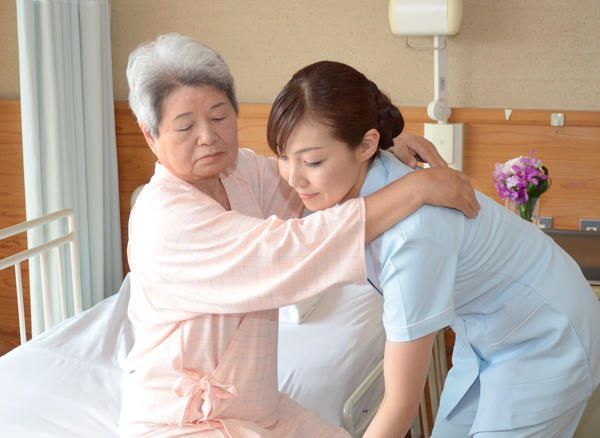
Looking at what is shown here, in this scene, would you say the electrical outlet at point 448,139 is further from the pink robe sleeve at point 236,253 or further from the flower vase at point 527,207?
the pink robe sleeve at point 236,253

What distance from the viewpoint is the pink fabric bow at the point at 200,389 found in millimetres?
1388

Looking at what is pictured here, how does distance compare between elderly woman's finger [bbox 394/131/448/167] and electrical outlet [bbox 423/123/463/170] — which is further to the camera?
electrical outlet [bbox 423/123/463/170]

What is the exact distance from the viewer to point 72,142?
2.84m

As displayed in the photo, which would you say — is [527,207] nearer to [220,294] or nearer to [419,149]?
[419,149]

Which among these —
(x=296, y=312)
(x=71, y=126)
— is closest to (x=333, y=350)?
(x=296, y=312)

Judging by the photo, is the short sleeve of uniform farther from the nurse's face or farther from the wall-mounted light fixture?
the wall-mounted light fixture

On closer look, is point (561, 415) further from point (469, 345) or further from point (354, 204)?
point (354, 204)

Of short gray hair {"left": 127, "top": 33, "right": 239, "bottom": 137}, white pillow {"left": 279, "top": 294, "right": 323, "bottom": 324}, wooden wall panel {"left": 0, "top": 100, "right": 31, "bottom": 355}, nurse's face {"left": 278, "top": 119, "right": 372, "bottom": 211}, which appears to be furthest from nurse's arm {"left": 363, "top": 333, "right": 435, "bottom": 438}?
wooden wall panel {"left": 0, "top": 100, "right": 31, "bottom": 355}

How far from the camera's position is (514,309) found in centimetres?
124

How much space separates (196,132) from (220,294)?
1.08 ft

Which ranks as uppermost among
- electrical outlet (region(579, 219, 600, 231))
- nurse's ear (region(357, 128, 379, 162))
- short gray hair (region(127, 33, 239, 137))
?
short gray hair (region(127, 33, 239, 137))

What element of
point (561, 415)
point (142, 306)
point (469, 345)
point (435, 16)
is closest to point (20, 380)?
point (142, 306)

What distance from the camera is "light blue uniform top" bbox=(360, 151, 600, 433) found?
3.91 ft

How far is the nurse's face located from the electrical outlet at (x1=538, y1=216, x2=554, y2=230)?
178 cm
